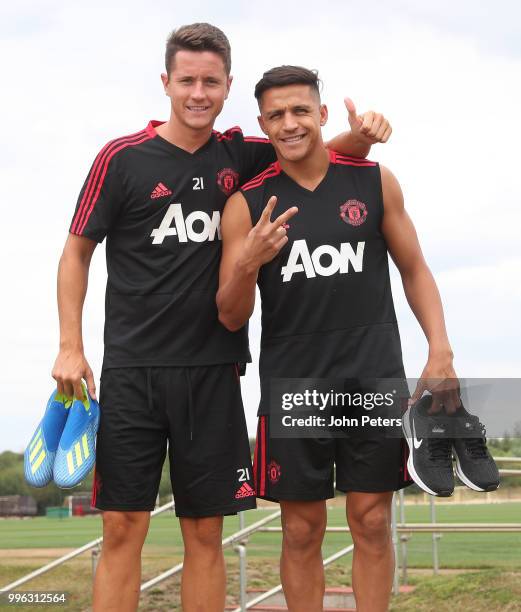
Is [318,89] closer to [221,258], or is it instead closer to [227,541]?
[221,258]

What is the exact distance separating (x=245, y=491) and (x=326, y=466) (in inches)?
12.3

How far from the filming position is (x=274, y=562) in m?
11.2

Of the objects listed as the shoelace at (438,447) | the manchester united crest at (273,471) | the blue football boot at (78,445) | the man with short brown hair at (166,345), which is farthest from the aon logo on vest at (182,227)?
the shoelace at (438,447)

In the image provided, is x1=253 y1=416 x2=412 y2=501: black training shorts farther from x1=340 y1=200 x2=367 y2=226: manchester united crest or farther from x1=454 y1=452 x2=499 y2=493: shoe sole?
x1=340 y1=200 x2=367 y2=226: manchester united crest

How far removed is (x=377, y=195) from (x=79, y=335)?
1.21 m

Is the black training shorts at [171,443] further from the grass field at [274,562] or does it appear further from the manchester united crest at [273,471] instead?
the grass field at [274,562]

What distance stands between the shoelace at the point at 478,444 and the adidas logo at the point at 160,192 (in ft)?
4.67

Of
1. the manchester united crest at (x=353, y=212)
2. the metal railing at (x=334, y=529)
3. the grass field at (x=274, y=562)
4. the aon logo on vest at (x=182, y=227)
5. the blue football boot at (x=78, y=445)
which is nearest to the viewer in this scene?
the blue football boot at (x=78, y=445)

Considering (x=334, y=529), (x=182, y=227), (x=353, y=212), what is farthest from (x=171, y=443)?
(x=334, y=529)

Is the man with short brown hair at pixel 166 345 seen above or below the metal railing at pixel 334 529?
above

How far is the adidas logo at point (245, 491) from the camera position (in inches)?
130

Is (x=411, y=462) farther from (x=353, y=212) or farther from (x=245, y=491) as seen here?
(x=353, y=212)

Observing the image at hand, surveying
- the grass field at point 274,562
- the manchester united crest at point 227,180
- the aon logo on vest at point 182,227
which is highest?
the manchester united crest at point 227,180

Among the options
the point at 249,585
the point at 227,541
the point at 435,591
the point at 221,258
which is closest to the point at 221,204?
the point at 221,258
